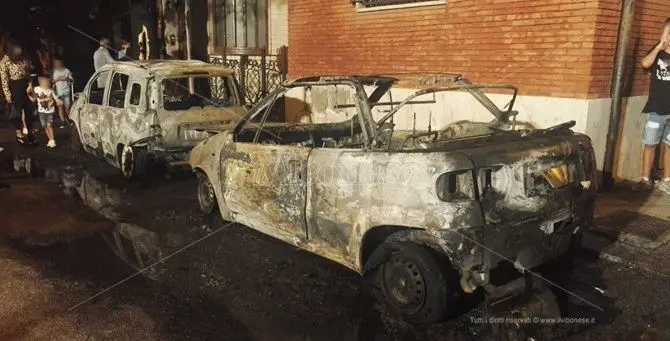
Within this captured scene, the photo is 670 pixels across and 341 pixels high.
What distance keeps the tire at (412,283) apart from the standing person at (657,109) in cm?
468

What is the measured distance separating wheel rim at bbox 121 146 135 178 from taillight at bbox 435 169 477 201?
17.7ft

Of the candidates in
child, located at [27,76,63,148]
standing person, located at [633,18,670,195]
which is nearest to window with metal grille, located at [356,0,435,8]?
standing person, located at [633,18,670,195]

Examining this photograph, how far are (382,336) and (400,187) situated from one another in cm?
101

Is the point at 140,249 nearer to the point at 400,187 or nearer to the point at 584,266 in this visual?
the point at 400,187

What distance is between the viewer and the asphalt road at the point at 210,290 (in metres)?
3.46

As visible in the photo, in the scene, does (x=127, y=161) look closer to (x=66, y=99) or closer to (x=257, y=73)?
(x=257, y=73)

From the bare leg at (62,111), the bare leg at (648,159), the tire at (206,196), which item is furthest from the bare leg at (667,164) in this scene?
the bare leg at (62,111)

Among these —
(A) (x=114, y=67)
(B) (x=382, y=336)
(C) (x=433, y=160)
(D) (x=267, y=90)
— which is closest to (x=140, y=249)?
(B) (x=382, y=336)

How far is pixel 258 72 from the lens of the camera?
12844 mm

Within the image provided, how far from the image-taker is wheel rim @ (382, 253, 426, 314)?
136 inches

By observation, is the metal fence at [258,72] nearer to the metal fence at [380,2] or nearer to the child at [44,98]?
the metal fence at [380,2]

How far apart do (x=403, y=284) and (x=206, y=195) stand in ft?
10.4

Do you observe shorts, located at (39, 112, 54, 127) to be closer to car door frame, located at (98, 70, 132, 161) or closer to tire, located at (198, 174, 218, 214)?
car door frame, located at (98, 70, 132, 161)

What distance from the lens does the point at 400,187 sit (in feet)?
11.0
